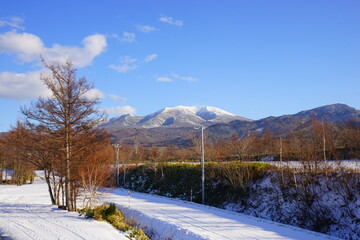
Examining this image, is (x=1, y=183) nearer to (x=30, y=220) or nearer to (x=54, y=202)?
(x=54, y=202)

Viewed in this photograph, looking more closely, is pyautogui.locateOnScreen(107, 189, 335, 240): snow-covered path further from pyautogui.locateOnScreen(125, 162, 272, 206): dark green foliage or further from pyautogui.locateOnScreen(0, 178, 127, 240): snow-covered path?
pyautogui.locateOnScreen(125, 162, 272, 206): dark green foliage

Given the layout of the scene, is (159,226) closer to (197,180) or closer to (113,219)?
(113,219)

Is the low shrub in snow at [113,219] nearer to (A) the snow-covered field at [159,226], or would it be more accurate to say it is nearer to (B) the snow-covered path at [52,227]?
(B) the snow-covered path at [52,227]

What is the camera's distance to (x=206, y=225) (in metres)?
17.3

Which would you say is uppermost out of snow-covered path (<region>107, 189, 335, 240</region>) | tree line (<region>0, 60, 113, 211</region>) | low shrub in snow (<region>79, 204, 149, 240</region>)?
tree line (<region>0, 60, 113, 211</region>)

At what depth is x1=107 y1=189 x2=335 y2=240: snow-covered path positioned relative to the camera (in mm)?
15062

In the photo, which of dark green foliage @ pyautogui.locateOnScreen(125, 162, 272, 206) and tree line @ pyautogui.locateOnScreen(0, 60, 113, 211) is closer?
tree line @ pyautogui.locateOnScreen(0, 60, 113, 211)

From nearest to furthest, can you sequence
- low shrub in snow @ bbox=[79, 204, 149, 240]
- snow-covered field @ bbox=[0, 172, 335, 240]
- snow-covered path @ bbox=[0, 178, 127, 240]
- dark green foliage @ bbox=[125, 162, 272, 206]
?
snow-covered path @ bbox=[0, 178, 127, 240] → snow-covered field @ bbox=[0, 172, 335, 240] → low shrub in snow @ bbox=[79, 204, 149, 240] → dark green foliage @ bbox=[125, 162, 272, 206]

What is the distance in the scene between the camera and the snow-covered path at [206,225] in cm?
1506

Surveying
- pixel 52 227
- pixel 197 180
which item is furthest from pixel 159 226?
pixel 197 180

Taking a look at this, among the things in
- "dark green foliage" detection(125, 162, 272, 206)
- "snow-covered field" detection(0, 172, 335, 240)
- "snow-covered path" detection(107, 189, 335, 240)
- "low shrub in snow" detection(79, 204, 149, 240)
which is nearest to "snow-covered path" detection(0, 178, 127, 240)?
"snow-covered field" detection(0, 172, 335, 240)

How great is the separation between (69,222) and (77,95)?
24.9ft

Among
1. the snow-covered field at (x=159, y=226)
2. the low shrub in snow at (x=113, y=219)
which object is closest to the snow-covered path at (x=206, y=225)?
the snow-covered field at (x=159, y=226)

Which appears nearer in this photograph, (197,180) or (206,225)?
(206,225)
